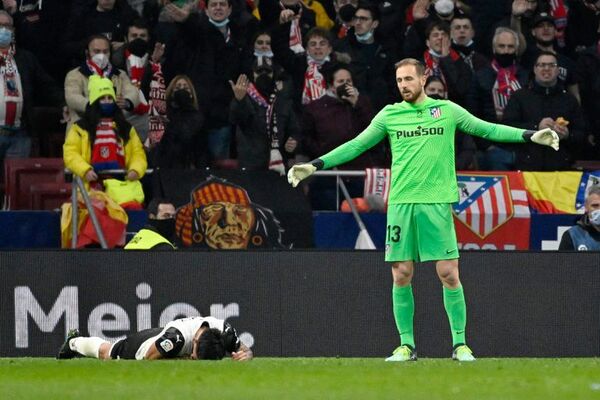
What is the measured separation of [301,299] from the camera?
1559 cm

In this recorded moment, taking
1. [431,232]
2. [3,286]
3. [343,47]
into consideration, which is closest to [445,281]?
[431,232]

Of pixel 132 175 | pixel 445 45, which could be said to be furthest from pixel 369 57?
pixel 132 175

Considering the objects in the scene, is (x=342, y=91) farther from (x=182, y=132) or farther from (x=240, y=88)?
Answer: (x=182, y=132)

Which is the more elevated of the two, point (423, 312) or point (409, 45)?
point (409, 45)

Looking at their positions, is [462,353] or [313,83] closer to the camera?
[462,353]

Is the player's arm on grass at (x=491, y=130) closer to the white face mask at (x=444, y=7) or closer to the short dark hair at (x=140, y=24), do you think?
the short dark hair at (x=140, y=24)

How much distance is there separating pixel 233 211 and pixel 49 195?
2.02m

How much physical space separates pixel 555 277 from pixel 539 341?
0.62 m

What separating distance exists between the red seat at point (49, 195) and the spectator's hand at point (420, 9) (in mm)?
4727

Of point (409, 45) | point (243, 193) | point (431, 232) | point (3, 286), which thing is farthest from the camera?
point (409, 45)

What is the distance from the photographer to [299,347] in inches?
610

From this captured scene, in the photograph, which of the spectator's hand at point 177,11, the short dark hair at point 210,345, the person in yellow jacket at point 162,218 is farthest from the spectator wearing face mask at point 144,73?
the short dark hair at point 210,345

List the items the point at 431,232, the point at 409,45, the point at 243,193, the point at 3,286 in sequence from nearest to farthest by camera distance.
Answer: the point at 431,232 → the point at 3,286 → the point at 243,193 → the point at 409,45

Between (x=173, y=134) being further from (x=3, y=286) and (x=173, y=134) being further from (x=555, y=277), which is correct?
(x=555, y=277)
